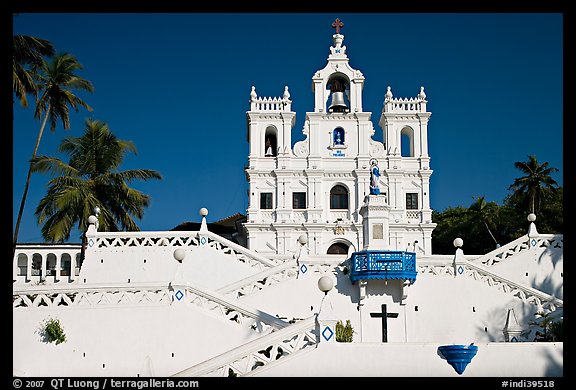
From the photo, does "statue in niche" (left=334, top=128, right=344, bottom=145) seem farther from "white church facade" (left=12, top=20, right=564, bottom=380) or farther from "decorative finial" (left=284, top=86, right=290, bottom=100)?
"decorative finial" (left=284, top=86, right=290, bottom=100)

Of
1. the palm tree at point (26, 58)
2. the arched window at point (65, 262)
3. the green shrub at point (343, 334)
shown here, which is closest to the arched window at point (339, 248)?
the arched window at point (65, 262)

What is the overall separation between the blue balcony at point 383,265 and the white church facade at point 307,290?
0.06 meters

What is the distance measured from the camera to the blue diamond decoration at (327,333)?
16678mm

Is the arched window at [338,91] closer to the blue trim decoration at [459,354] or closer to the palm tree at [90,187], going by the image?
the palm tree at [90,187]

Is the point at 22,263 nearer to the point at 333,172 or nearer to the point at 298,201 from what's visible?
the point at 298,201

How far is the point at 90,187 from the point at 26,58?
454 inches

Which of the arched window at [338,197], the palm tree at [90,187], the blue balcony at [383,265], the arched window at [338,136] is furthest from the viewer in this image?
the arched window at [338,136]

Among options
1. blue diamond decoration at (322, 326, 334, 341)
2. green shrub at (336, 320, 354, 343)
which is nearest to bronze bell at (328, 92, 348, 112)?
green shrub at (336, 320, 354, 343)

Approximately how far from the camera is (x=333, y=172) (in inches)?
1743

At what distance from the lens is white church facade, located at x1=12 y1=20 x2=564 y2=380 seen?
16859mm

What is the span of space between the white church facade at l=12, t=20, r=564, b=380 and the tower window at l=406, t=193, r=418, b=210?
0.10 m

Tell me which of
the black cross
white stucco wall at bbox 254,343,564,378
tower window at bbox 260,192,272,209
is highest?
tower window at bbox 260,192,272,209
